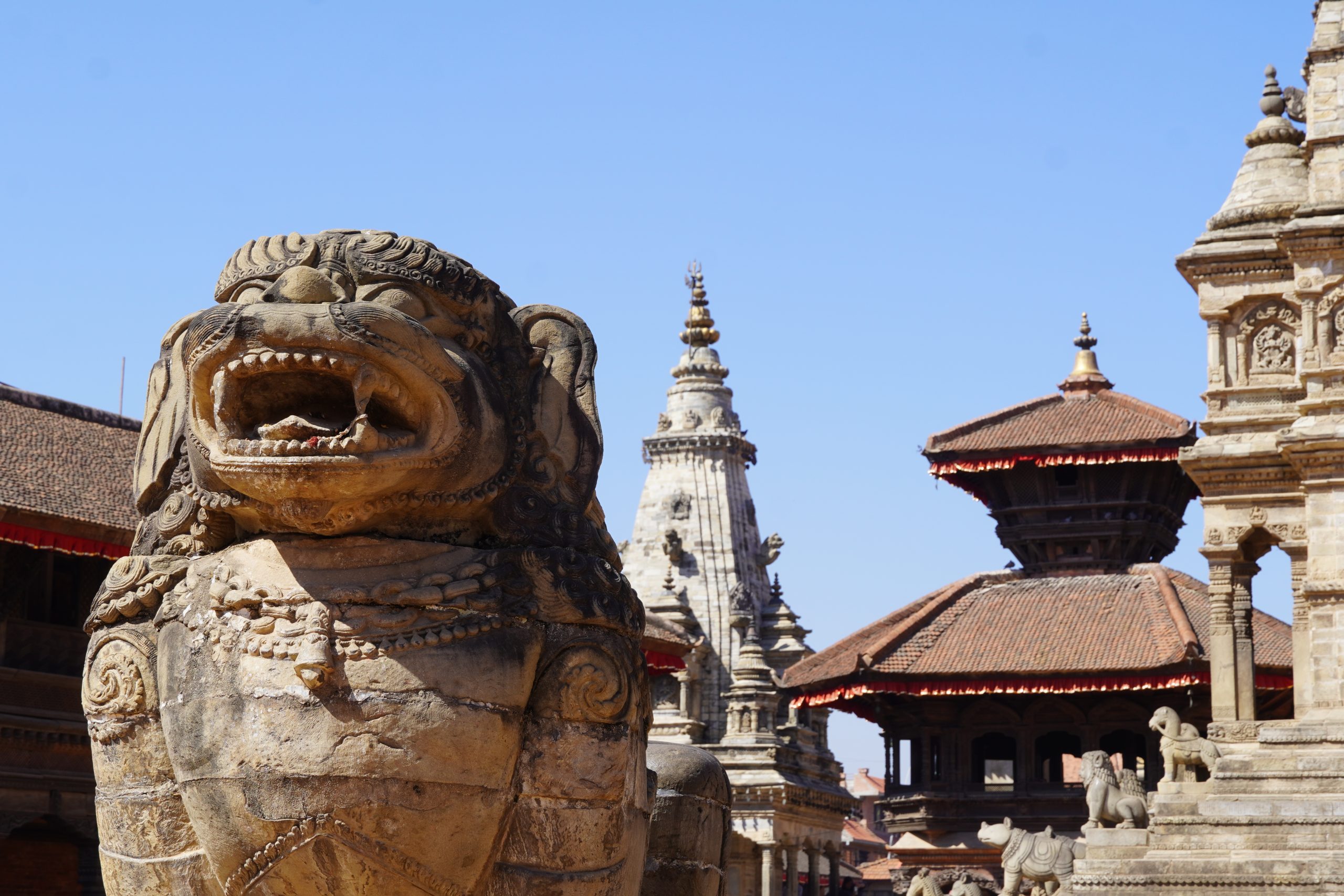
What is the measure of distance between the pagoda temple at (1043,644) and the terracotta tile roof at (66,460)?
1607cm

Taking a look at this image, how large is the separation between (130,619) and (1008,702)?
31.5 meters

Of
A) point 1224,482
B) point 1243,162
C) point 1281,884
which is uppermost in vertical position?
point 1243,162

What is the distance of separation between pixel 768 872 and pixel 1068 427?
11.3 m

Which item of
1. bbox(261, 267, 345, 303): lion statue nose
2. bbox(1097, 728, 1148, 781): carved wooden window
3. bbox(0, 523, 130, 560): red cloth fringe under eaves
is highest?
bbox(0, 523, 130, 560): red cloth fringe under eaves

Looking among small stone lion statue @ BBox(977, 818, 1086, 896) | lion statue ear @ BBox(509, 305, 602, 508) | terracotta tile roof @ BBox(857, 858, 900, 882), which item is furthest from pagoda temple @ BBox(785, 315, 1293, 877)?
lion statue ear @ BBox(509, 305, 602, 508)

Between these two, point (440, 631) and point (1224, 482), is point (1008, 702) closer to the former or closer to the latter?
point (1224, 482)

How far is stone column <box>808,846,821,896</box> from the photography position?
141 feet

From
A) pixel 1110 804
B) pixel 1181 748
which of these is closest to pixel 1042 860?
pixel 1110 804

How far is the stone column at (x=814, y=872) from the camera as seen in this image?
43.0 meters

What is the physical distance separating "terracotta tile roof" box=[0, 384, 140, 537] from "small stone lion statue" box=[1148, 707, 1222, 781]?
41.5ft

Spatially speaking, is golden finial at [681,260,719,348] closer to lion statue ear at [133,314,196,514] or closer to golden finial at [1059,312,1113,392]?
golden finial at [1059,312,1113,392]

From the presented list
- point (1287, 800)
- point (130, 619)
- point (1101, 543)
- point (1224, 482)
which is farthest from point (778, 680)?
point (130, 619)

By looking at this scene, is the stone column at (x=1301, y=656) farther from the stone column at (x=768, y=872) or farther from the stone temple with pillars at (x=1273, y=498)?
the stone column at (x=768, y=872)

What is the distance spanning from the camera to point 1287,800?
21.4m
